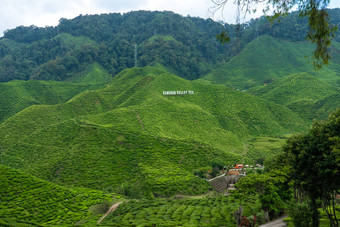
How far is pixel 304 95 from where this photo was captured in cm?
9769

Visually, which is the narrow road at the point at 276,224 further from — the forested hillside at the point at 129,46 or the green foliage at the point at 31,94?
the forested hillside at the point at 129,46

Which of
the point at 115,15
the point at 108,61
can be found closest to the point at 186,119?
the point at 108,61

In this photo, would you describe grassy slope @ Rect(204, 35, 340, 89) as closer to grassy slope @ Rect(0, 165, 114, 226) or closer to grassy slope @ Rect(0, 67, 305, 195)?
grassy slope @ Rect(0, 67, 305, 195)

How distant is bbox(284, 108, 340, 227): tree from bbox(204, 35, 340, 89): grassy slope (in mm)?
109396

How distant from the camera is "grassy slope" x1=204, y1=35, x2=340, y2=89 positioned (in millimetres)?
129750

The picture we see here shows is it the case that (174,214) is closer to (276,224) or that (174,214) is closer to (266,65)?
(276,224)

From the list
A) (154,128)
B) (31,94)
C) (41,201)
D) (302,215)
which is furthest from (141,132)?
(31,94)

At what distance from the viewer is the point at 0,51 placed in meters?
154

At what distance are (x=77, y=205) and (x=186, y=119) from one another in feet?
135

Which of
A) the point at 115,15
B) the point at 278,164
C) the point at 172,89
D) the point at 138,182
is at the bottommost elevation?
the point at 138,182

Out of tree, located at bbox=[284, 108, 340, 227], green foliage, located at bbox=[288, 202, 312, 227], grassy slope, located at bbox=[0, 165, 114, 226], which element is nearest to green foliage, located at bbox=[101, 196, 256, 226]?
grassy slope, located at bbox=[0, 165, 114, 226]

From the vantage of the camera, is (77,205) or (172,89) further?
(172,89)

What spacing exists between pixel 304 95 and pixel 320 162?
3625 inches

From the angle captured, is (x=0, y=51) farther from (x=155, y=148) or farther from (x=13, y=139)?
(x=155, y=148)
